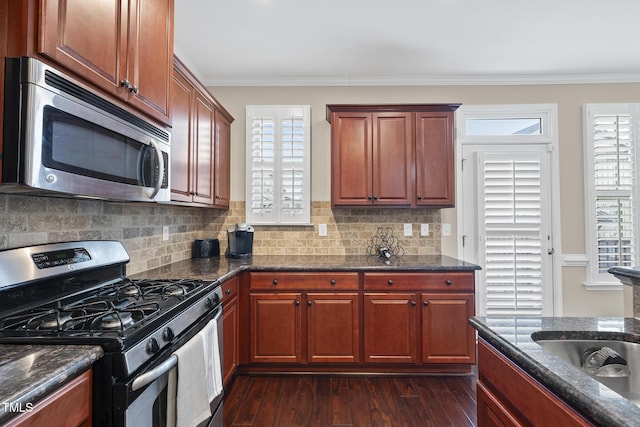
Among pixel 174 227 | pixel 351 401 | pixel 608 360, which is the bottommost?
pixel 351 401

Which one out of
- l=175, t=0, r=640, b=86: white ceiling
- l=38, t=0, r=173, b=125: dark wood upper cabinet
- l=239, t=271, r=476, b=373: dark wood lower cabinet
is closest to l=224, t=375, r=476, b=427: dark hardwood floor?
l=239, t=271, r=476, b=373: dark wood lower cabinet

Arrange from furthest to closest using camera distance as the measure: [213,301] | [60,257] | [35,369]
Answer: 1. [213,301]
2. [60,257]
3. [35,369]

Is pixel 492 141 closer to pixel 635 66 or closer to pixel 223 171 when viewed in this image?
pixel 635 66

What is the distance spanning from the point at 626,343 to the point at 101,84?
209 cm

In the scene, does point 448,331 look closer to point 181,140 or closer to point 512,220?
point 512,220

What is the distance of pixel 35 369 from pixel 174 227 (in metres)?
2.07

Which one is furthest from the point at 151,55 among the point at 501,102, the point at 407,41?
the point at 501,102

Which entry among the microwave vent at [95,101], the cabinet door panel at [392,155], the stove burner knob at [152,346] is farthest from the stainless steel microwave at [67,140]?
the cabinet door panel at [392,155]

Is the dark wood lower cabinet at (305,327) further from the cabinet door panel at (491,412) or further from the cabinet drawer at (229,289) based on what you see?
the cabinet door panel at (491,412)

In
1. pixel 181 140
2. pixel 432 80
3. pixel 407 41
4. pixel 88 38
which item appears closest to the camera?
pixel 88 38

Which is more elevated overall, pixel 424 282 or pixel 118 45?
pixel 118 45

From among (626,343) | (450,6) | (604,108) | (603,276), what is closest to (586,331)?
(626,343)

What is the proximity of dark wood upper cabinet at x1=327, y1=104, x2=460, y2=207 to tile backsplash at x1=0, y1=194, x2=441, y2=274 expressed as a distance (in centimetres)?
36

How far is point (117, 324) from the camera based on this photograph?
1.12m
